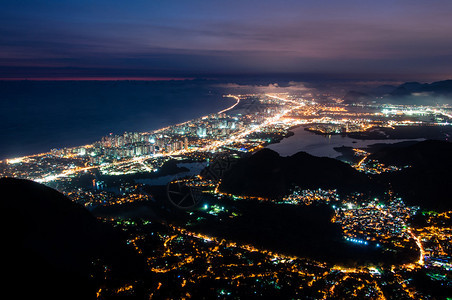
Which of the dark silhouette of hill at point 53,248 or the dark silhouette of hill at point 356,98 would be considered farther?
the dark silhouette of hill at point 356,98

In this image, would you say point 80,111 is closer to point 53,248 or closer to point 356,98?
point 53,248

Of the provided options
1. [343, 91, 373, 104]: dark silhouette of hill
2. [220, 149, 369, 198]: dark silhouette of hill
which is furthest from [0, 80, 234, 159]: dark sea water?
[343, 91, 373, 104]: dark silhouette of hill

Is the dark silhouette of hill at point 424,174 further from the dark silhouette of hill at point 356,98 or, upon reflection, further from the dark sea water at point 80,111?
the dark silhouette of hill at point 356,98

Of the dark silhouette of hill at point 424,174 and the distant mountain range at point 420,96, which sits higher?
the distant mountain range at point 420,96

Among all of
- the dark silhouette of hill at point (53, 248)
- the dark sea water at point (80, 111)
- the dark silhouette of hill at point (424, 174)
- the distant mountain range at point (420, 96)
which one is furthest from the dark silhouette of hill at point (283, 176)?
the distant mountain range at point (420, 96)

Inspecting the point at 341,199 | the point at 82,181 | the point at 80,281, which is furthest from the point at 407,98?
the point at 80,281

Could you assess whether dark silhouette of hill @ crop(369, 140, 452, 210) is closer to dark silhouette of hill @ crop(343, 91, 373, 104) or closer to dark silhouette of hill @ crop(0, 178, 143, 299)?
dark silhouette of hill @ crop(0, 178, 143, 299)

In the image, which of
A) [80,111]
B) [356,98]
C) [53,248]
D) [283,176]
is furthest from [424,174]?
[356,98]
